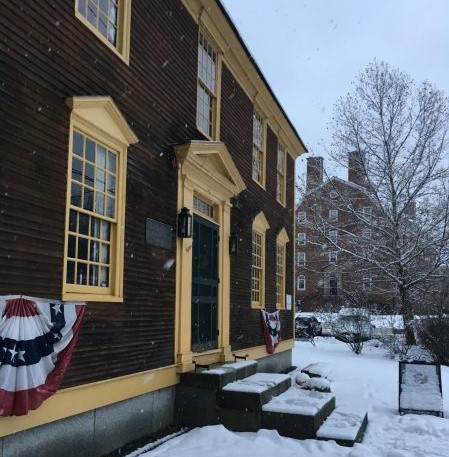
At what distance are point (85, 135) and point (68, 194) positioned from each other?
76 centimetres

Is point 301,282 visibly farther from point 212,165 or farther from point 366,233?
point 212,165

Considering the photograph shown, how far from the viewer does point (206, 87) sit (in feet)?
31.7

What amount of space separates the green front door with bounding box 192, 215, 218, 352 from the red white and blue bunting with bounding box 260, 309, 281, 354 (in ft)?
10.1

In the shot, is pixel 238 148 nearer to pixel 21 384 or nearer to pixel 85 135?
pixel 85 135

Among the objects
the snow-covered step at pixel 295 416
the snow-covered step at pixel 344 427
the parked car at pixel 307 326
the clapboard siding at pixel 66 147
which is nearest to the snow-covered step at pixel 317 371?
the clapboard siding at pixel 66 147

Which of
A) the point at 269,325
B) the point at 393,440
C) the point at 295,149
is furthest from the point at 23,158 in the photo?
the point at 295,149

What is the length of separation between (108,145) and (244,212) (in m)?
5.56

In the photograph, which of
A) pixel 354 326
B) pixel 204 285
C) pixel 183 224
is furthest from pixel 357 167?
pixel 183 224

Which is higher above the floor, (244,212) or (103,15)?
(103,15)

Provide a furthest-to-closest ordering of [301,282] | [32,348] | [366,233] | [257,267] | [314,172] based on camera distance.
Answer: [301,282], [314,172], [366,233], [257,267], [32,348]

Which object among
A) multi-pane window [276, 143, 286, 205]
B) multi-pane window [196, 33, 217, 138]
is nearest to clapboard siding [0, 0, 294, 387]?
multi-pane window [196, 33, 217, 138]

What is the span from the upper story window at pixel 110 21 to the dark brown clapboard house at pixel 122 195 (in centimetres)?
2

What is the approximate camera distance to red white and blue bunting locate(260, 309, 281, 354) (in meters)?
12.7

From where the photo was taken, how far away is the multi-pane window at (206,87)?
9.42 meters
